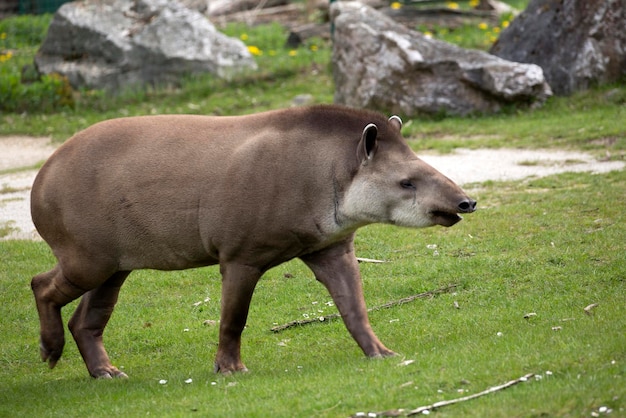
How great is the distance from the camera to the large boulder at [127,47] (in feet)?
62.2

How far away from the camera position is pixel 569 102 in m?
15.6

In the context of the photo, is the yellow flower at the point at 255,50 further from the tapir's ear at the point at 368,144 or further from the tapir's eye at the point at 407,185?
the tapir's eye at the point at 407,185

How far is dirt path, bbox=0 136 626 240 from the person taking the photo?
1260 cm

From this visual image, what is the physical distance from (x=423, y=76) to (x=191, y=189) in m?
8.99

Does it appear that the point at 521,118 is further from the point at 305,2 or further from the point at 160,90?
the point at 305,2

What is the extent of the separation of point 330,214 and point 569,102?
30.5 ft

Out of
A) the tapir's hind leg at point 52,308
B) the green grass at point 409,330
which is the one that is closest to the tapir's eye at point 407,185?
the green grass at point 409,330

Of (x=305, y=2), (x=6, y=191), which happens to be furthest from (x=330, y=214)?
(x=305, y=2)

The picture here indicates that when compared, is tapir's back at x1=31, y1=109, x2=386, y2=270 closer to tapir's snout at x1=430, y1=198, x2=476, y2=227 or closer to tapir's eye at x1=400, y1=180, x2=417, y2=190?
tapir's eye at x1=400, y1=180, x2=417, y2=190

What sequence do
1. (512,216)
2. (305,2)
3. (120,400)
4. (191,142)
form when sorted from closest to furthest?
(120,400) → (191,142) → (512,216) → (305,2)

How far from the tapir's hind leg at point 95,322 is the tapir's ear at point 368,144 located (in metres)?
2.22

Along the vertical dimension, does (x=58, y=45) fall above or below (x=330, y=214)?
below

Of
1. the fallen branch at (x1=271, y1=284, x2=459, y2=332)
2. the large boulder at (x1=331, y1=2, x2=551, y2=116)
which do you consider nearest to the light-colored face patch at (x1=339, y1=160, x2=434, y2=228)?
the fallen branch at (x1=271, y1=284, x2=459, y2=332)

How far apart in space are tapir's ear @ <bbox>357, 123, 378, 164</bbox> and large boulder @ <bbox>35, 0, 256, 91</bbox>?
40.5 feet
